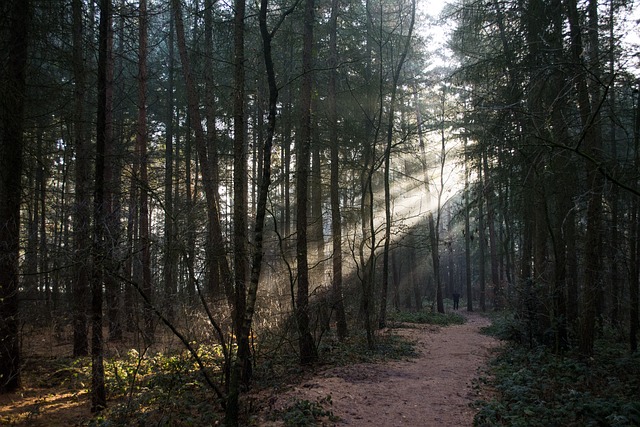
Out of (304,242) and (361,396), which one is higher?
(304,242)

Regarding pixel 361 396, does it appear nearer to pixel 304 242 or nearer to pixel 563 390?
pixel 563 390

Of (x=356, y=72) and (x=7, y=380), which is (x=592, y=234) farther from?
(x=7, y=380)

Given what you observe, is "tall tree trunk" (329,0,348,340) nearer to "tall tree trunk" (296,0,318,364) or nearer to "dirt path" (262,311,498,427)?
"tall tree trunk" (296,0,318,364)

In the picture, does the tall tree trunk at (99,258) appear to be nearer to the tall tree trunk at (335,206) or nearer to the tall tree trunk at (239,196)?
the tall tree trunk at (239,196)

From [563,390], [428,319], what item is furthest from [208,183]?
[428,319]

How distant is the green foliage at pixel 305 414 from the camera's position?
5801 mm

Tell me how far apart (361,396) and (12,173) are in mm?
7179

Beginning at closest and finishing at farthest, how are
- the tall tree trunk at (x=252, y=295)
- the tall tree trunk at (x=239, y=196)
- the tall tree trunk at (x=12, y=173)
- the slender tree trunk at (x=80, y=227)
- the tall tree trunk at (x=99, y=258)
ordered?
the tall tree trunk at (x=252, y=295) → the tall tree trunk at (x=99, y=258) → the slender tree trunk at (x=80, y=227) → the tall tree trunk at (x=12, y=173) → the tall tree trunk at (x=239, y=196)

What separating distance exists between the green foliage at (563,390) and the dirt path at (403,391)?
51 centimetres

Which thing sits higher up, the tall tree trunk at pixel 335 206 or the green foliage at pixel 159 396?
the tall tree trunk at pixel 335 206

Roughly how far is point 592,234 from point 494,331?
920cm

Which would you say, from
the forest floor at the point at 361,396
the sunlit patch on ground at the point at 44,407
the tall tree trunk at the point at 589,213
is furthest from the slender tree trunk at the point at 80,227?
the tall tree trunk at the point at 589,213

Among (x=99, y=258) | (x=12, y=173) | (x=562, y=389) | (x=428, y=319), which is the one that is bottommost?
(x=428, y=319)

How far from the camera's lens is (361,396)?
287 inches
